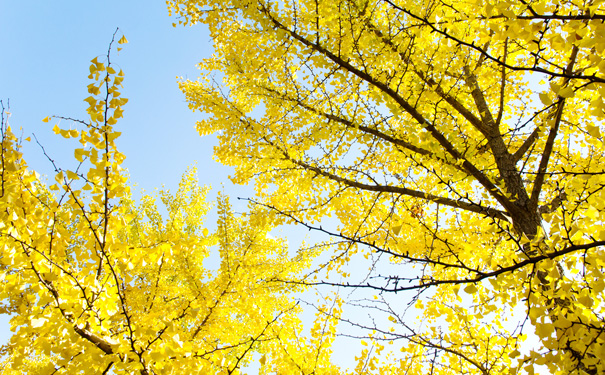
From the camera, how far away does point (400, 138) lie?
10.7 ft

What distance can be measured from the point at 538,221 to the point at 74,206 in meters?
3.44

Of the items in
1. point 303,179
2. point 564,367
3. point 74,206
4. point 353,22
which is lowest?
point 74,206

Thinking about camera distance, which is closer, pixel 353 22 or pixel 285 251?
pixel 353 22

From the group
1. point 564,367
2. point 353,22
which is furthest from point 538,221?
point 353,22

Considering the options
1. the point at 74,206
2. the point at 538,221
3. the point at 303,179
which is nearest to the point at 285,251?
the point at 303,179

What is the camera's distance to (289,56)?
346cm

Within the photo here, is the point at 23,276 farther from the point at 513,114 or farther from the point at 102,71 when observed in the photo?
the point at 513,114

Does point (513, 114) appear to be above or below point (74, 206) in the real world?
above

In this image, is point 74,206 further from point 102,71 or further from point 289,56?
point 289,56

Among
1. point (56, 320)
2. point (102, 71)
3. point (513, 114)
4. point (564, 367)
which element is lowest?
point (56, 320)

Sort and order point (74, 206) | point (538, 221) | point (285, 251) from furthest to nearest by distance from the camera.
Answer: point (285, 251) → point (538, 221) → point (74, 206)

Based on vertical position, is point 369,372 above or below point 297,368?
above

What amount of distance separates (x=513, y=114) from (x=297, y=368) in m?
4.69

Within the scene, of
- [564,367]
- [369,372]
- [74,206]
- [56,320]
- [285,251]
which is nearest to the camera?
[564,367]
